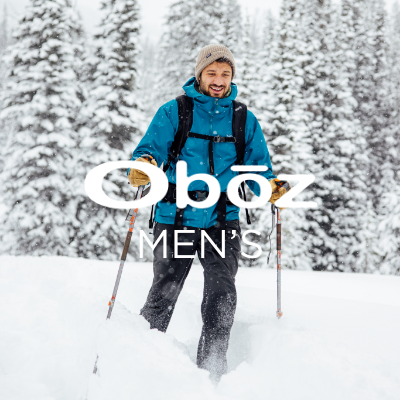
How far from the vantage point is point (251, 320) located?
3.87 meters

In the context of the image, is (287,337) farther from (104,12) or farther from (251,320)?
(104,12)

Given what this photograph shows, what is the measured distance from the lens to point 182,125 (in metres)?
2.99

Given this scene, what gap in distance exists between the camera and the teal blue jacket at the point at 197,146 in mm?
2992

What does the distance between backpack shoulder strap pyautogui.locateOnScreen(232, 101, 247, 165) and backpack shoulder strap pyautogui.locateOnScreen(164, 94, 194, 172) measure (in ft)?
1.23

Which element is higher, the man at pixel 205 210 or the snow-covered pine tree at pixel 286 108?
the snow-covered pine tree at pixel 286 108

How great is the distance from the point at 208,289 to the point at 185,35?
17.9 meters

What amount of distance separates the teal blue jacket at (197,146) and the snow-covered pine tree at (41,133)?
1303 centimetres

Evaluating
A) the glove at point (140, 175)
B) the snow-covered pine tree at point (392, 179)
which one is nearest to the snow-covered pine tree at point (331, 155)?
the snow-covered pine tree at point (392, 179)

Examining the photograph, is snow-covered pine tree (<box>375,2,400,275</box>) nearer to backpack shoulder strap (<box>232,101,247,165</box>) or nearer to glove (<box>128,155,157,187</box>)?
backpack shoulder strap (<box>232,101,247,165</box>)

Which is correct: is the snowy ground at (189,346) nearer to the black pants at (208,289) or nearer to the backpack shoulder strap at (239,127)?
the black pants at (208,289)

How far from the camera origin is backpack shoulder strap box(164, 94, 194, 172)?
299cm

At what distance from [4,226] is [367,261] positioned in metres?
17.1

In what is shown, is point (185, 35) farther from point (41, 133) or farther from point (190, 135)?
point (190, 135)

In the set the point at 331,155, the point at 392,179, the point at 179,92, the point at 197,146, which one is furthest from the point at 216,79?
the point at 392,179
